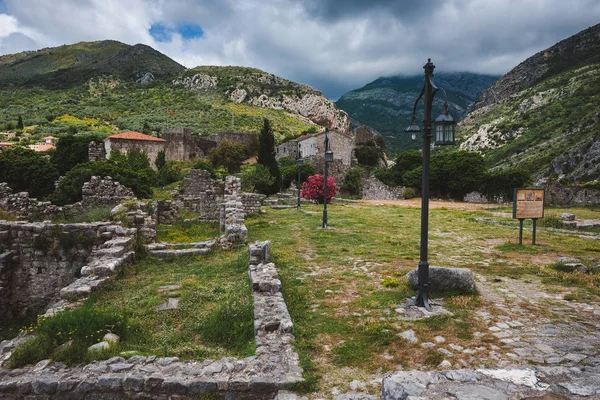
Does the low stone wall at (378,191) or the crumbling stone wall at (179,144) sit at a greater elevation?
the crumbling stone wall at (179,144)

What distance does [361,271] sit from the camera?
8547mm

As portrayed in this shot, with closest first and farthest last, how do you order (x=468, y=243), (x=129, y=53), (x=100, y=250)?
(x=100, y=250) → (x=468, y=243) → (x=129, y=53)

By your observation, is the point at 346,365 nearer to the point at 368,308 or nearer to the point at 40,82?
the point at 368,308

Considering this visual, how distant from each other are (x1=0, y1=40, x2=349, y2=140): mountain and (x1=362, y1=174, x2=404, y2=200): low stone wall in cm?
2685

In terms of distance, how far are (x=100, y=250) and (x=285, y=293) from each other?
4.58 meters

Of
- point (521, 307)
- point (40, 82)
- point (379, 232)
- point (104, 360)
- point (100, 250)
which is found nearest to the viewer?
point (104, 360)

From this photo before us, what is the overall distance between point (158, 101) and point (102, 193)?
275 feet

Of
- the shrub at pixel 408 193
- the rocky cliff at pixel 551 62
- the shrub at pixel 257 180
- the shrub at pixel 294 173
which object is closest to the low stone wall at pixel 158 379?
the shrub at pixel 257 180

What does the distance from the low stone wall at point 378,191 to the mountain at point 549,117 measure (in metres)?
26.2

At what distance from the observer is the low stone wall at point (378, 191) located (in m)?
42.3

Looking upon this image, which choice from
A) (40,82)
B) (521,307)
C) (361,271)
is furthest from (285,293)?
(40,82)

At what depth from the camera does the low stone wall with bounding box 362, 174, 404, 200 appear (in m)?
42.3

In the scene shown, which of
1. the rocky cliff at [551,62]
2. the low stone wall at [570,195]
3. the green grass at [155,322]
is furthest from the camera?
the rocky cliff at [551,62]

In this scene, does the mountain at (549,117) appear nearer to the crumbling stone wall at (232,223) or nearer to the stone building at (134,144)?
the crumbling stone wall at (232,223)
